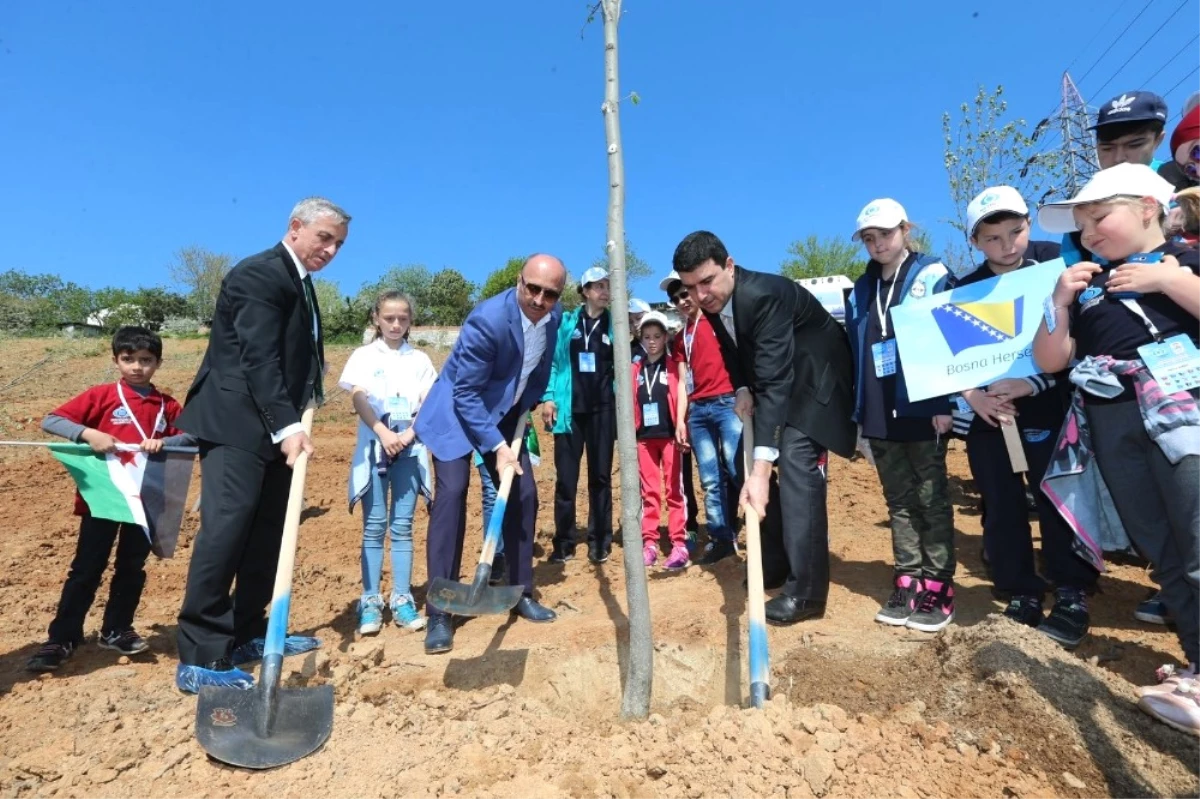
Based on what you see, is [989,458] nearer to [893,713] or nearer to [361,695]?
[893,713]

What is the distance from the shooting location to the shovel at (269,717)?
249 centimetres

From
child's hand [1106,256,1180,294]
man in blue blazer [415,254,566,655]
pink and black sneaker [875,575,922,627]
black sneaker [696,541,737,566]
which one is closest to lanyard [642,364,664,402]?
black sneaker [696,541,737,566]

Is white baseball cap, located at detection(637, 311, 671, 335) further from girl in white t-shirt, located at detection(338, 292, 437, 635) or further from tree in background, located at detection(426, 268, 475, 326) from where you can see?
→ tree in background, located at detection(426, 268, 475, 326)

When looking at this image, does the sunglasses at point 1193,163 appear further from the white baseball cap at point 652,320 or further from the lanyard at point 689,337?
the white baseball cap at point 652,320

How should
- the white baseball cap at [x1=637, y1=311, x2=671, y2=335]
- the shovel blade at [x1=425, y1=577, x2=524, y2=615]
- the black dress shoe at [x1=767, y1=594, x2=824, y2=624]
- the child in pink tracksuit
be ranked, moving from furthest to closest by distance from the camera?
the white baseball cap at [x1=637, y1=311, x2=671, y2=335], the child in pink tracksuit, the black dress shoe at [x1=767, y1=594, x2=824, y2=624], the shovel blade at [x1=425, y1=577, x2=524, y2=615]

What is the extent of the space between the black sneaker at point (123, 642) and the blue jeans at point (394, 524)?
1223mm

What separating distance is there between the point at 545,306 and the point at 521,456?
3.02 ft

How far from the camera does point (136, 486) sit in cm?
384

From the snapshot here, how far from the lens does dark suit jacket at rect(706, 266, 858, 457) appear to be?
11.5 feet

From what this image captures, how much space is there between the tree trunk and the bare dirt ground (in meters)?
0.27

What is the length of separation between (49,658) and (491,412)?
2.64 meters

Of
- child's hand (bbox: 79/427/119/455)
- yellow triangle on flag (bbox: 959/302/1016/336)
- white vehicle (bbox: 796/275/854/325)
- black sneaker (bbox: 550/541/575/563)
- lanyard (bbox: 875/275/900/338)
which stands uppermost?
white vehicle (bbox: 796/275/854/325)

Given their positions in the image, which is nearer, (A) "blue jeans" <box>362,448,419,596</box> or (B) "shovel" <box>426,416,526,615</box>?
(B) "shovel" <box>426,416,526,615</box>

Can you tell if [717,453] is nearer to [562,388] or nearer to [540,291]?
[562,388]
